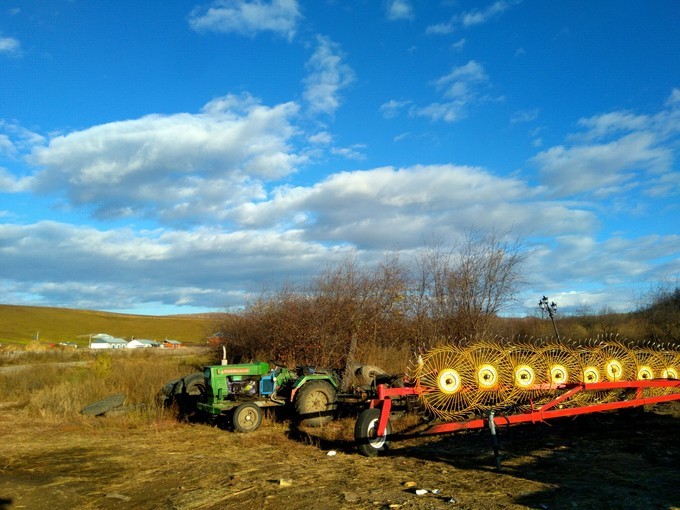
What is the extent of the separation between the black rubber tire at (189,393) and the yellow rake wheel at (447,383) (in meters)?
7.18

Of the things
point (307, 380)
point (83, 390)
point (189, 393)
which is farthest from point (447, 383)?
point (83, 390)

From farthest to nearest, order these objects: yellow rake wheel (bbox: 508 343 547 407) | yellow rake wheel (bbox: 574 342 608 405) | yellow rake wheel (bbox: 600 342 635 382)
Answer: yellow rake wheel (bbox: 600 342 635 382)
yellow rake wheel (bbox: 574 342 608 405)
yellow rake wheel (bbox: 508 343 547 407)

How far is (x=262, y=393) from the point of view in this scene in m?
11.8

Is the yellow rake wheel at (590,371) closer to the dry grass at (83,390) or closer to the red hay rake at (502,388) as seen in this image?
the red hay rake at (502,388)

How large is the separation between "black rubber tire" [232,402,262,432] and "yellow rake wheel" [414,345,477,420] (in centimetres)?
427

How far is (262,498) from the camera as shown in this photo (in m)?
6.14

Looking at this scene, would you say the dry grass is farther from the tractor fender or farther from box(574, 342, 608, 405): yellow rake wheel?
box(574, 342, 608, 405): yellow rake wheel

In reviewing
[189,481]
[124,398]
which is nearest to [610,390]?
[189,481]

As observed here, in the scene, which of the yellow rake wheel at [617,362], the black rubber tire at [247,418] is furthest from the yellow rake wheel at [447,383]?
the black rubber tire at [247,418]

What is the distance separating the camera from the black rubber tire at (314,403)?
37.2 feet

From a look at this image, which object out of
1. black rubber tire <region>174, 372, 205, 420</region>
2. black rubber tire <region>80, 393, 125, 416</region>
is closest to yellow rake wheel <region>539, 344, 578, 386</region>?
black rubber tire <region>174, 372, 205, 420</region>

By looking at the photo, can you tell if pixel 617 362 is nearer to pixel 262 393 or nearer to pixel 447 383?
pixel 447 383

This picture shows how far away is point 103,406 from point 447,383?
372 inches

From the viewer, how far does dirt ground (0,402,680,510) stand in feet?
19.4
